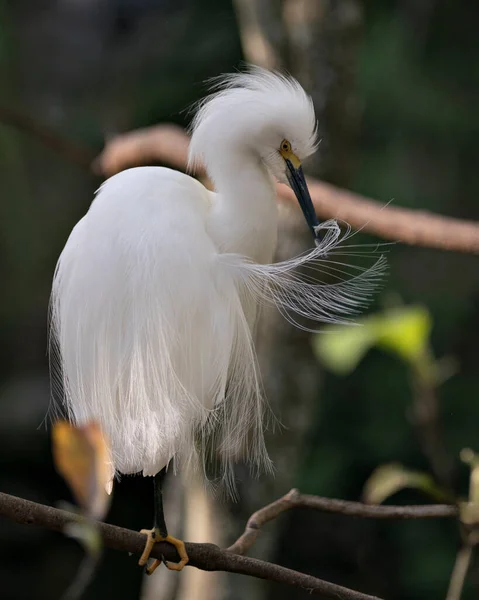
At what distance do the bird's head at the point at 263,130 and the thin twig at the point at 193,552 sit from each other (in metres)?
0.47

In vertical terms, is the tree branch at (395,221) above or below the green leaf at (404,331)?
above

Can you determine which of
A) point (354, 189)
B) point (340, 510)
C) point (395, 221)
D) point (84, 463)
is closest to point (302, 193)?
point (395, 221)

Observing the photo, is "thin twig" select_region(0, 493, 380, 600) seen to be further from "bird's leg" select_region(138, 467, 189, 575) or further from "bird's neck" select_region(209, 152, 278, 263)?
"bird's neck" select_region(209, 152, 278, 263)

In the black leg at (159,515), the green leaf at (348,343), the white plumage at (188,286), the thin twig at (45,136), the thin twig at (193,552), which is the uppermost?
the thin twig at (45,136)

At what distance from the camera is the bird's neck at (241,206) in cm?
133

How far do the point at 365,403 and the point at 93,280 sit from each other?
2477 mm

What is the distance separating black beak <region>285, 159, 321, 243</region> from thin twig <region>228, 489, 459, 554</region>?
1.29 ft

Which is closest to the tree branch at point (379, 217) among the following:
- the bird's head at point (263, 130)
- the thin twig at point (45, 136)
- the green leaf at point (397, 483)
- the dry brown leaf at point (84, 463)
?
the bird's head at point (263, 130)

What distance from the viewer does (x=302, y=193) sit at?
1360 mm

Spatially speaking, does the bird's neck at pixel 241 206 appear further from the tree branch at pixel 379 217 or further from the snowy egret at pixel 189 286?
the tree branch at pixel 379 217

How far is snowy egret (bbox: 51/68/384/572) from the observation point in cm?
124

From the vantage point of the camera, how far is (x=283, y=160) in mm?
1363

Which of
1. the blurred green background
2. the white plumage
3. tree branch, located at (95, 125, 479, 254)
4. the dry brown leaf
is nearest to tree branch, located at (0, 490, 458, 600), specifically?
the white plumage

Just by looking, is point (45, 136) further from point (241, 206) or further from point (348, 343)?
point (348, 343)
